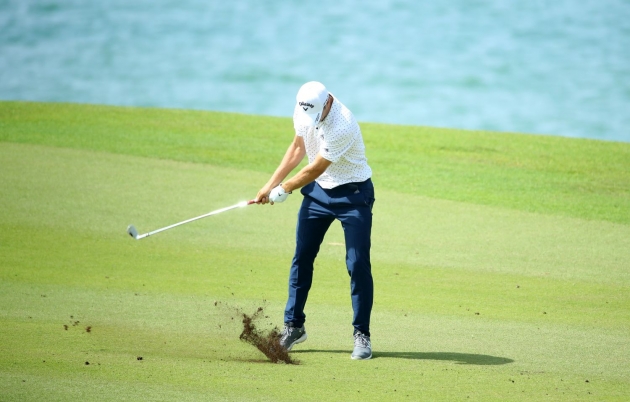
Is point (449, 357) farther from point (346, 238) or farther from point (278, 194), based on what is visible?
point (278, 194)

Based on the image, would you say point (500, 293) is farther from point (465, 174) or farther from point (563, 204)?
point (465, 174)

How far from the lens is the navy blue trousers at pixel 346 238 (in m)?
6.22

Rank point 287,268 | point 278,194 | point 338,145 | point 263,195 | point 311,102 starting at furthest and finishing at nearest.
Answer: point 287,268 < point 263,195 < point 278,194 < point 338,145 < point 311,102

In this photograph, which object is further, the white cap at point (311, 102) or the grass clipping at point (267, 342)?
the grass clipping at point (267, 342)

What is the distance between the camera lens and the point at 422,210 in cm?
1170

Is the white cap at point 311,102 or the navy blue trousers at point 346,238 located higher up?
the white cap at point 311,102

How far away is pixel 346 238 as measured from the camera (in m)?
6.31

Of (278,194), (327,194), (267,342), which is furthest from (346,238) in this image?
(267,342)

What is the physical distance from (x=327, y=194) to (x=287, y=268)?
9.03 feet

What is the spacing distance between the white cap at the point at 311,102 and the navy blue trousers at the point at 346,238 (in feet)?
1.72

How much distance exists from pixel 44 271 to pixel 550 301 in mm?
4306

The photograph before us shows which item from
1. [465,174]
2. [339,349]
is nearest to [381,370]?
[339,349]

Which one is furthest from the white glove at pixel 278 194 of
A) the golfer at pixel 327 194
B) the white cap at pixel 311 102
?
the white cap at pixel 311 102

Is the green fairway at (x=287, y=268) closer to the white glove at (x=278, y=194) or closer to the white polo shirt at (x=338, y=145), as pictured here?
the white glove at (x=278, y=194)
